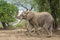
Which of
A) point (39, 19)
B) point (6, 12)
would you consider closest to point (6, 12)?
point (6, 12)

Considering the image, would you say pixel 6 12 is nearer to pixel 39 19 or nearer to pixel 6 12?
pixel 6 12

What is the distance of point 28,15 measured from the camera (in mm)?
14680

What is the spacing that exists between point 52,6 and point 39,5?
2.89 feet

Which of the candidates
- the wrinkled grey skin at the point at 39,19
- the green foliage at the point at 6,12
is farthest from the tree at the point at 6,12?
the wrinkled grey skin at the point at 39,19

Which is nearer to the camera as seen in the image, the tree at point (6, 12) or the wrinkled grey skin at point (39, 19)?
the wrinkled grey skin at point (39, 19)

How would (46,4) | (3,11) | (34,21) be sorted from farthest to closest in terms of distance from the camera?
(3,11) → (46,4) → (34,21)

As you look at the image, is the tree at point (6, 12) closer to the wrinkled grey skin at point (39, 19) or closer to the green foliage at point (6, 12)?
the green foliage at point (6, 12)

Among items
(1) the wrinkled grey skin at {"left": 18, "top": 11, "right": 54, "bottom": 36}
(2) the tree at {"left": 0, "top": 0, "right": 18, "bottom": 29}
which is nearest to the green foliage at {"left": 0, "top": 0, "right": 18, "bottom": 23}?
(2) the tree at {"left": 0, "top": 0, "right": 18, "bottom": 29}

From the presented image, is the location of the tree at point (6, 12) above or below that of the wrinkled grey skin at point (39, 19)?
below

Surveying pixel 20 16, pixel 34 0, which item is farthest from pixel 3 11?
pixel 20 16

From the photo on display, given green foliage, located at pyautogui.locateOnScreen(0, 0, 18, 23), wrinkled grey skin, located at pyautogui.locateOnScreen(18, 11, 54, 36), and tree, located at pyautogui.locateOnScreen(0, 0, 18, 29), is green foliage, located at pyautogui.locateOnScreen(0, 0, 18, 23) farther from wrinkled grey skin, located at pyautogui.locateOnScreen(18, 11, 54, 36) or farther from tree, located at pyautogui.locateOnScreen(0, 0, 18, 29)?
wrinkled grey skin, located at pyautogui.locateOnScreen(18, 11, 54, 36)

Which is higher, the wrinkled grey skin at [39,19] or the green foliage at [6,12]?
the wrinkled grey skin at [39,19]

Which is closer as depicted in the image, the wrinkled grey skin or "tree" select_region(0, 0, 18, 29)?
the wrinkled grey skin

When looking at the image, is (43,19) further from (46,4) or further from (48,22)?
(46,4)
